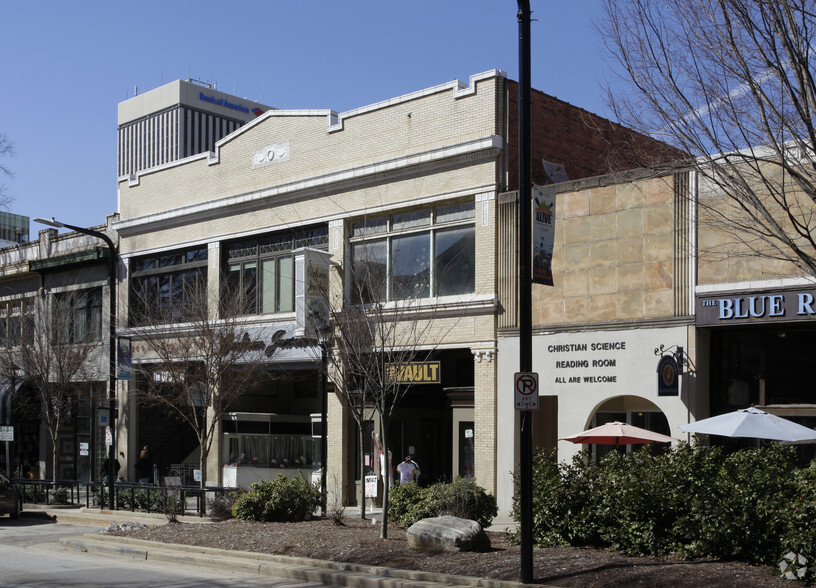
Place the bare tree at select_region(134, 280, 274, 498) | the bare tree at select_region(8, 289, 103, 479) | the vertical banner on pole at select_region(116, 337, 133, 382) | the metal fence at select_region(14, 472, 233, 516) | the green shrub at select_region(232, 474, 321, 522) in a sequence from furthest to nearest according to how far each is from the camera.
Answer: the vertical banner on pole at select_region(116, 337, 133, 382) → the bare tree at select_region(8, 289, 103, 479) → the bare tree at select_region(134, 280, 274, 498) → the metal fence at select_region(14, 472, 233, 516) → the green shrub at select_region(232, 474, 321, 522)

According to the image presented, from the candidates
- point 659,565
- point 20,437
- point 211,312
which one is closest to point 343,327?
point 659,565

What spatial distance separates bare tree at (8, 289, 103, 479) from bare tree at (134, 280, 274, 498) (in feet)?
13.2

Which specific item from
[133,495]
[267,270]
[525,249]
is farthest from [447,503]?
[267,270]

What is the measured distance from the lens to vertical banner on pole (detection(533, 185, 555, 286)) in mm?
13773

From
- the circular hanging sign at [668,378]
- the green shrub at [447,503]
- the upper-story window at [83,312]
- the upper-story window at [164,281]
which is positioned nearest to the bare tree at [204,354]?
the upper-story window at [164,281]

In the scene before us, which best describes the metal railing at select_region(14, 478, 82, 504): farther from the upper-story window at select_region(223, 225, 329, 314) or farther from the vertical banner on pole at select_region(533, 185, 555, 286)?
the vertical banner on pole at select_region(533, 185, 555, 286)

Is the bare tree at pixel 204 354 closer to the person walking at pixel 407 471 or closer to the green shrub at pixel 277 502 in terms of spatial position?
the green shrub at pixel 277 502

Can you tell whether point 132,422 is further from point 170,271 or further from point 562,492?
point 562,492

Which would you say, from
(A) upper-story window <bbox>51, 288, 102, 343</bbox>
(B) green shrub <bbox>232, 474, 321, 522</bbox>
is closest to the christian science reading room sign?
(B) green shrub <bbox>232, 474, 321, 522</bbox>

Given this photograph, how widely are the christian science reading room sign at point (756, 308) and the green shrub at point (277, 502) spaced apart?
9021 millimetres

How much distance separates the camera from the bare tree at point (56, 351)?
31.8 meters

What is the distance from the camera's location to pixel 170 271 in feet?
106

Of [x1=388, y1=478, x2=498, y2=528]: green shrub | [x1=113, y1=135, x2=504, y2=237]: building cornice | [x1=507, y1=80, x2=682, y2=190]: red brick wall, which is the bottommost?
[x1=388, y1=478, x2=498, y2=528]: green shrub

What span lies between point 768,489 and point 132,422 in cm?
2550
